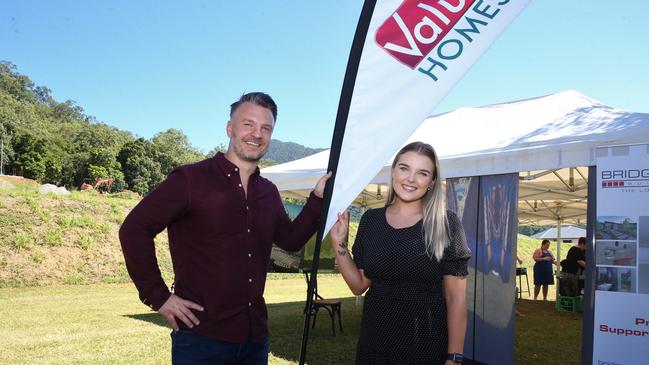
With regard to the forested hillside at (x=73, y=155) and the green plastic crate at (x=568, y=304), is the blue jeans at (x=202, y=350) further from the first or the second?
the forested hillside at (x=73, y=155)

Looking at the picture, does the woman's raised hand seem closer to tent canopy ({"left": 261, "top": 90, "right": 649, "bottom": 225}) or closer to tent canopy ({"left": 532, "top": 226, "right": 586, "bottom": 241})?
tent canopy ({"left": 261, "top": 90, "right": 649, "bottom": 225})

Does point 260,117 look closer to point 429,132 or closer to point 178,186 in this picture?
point 178,186

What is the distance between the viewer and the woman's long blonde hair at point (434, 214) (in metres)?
1.86

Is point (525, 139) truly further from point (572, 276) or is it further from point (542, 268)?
point (542, 268)

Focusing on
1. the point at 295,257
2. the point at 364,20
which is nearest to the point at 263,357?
the point at 364,20

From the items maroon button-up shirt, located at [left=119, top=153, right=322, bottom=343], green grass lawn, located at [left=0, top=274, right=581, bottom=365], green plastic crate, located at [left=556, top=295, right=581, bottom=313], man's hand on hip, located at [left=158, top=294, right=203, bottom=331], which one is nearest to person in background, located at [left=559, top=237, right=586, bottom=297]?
green plastic crate, located at [left=556, top=295, right=581, bottom=313]

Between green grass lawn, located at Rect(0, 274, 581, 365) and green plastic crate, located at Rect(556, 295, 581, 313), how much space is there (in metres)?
0.23

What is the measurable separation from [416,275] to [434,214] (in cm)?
26

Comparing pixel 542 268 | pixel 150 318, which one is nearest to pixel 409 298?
pixel 150 318

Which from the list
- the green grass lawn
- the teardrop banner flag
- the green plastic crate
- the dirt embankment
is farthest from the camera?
the dirt embankment

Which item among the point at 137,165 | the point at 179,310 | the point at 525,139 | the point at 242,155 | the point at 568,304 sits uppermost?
the point at 137,165

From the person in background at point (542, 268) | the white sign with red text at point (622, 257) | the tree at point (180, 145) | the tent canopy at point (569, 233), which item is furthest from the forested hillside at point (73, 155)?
the white sign with red text at point (622, 257)

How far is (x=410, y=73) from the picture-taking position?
187 cm

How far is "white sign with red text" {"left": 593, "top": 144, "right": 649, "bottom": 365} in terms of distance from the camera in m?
4.20
